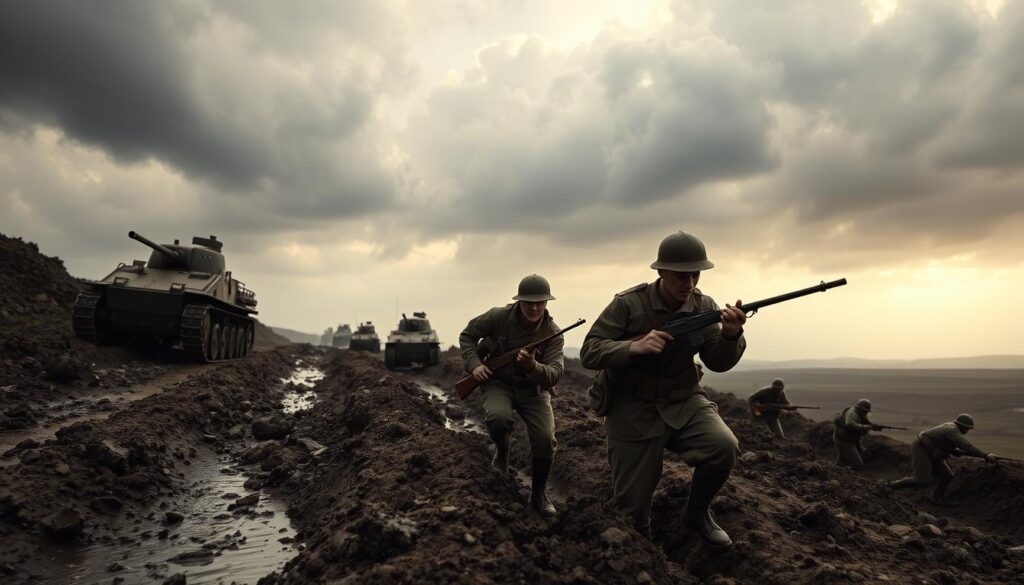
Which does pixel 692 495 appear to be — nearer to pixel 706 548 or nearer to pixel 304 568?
pixel 706 548

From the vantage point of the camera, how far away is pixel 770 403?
43.9 feet

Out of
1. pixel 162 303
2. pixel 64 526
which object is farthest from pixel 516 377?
pixel 162 303

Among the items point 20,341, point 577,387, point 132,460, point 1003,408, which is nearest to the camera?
point 132,460

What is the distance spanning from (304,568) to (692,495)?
2793 millimetres

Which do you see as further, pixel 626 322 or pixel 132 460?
pixel 132 460

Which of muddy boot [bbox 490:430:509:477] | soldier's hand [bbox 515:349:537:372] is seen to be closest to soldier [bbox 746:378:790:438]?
muddy boot [bbox 490:430:509:477]

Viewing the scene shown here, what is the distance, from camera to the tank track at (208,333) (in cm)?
1523

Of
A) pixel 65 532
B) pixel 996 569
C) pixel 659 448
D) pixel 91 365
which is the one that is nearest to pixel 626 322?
pixel 659 448

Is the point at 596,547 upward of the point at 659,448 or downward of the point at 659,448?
downward

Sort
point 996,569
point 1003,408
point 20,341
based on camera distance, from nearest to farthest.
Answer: point 996,569
point 20,341
point 1003,408

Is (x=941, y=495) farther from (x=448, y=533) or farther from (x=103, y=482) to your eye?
(x=103, y=482)

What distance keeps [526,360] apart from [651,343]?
170 cm

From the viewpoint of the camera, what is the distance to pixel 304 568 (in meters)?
3.66

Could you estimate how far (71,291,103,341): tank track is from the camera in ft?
48.4
